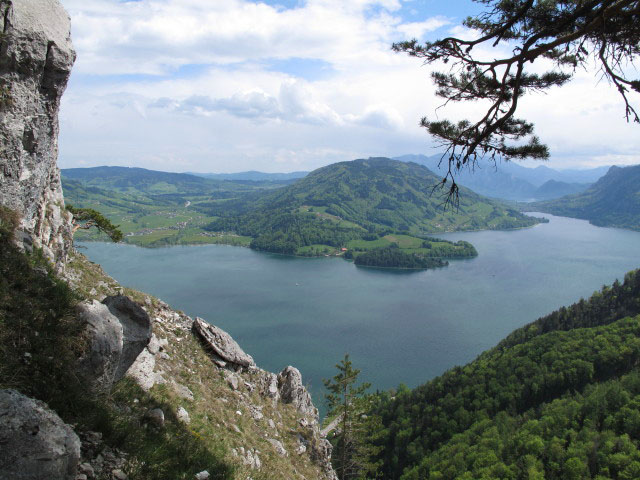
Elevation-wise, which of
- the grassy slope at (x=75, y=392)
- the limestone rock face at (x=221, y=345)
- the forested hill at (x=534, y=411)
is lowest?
the forested hill at (x=534, y=411)

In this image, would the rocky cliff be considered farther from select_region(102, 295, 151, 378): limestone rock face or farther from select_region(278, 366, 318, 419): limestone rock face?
select_region(278, 366, 318, 419): limestone rock face

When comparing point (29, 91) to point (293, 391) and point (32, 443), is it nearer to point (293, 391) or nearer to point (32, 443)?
point (32, 443)

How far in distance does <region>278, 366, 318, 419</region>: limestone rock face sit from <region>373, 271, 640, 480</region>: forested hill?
2416 centimetres

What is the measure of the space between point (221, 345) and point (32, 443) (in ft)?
30.6

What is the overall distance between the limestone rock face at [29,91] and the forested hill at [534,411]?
117ft

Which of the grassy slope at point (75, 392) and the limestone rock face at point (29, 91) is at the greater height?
the limestone rock face at point (29, 91)

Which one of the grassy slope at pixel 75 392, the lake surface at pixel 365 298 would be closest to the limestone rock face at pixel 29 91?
the grassy slope at pixel 75 392

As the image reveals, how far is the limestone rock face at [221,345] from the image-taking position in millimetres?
11738

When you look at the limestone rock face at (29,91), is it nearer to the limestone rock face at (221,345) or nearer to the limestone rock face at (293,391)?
the limestone rock face at (221,345)

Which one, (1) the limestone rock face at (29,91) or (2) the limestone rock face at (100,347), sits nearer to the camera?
(2) the limestone rock face at (100,347)

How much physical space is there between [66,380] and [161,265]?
108 metres

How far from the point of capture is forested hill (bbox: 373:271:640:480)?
110ft

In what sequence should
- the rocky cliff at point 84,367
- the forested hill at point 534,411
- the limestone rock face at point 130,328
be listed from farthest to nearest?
the forested hill at point 534,411 < the limestone rock face at point 130,328 < the rocky cliff at point 84,367

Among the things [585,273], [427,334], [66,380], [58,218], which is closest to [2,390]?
[66,380]
